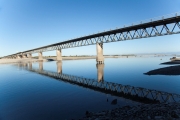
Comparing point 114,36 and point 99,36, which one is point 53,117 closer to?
point 114,36

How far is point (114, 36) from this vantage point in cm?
5991

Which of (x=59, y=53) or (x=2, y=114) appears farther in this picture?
(x=59, y=53)

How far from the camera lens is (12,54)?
182500mm

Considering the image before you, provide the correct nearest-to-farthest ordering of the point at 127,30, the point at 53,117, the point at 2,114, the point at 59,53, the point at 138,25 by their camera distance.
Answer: the point at 53,117 < the point at 2,114 < the point at 138,25 < the point at 127,30 < the point at 59,53

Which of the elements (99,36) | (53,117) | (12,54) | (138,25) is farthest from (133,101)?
(12,54)

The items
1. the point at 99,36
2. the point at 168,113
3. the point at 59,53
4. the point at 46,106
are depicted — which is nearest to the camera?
the point at 168,113

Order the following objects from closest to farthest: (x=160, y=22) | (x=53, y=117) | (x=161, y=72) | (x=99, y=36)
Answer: (x=53, y=117) < (x=161, y=72) < (x=160, y=22) < (x=99, y=36)

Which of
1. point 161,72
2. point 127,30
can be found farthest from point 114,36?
point 161,72

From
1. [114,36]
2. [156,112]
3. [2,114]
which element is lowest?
[2,114]

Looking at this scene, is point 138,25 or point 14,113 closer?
point 14,113

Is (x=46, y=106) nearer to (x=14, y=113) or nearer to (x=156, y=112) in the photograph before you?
(x=14, y=113)

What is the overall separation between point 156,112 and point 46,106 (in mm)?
10511

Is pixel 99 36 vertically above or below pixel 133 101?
above

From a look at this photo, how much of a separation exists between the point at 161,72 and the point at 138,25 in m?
17.3
